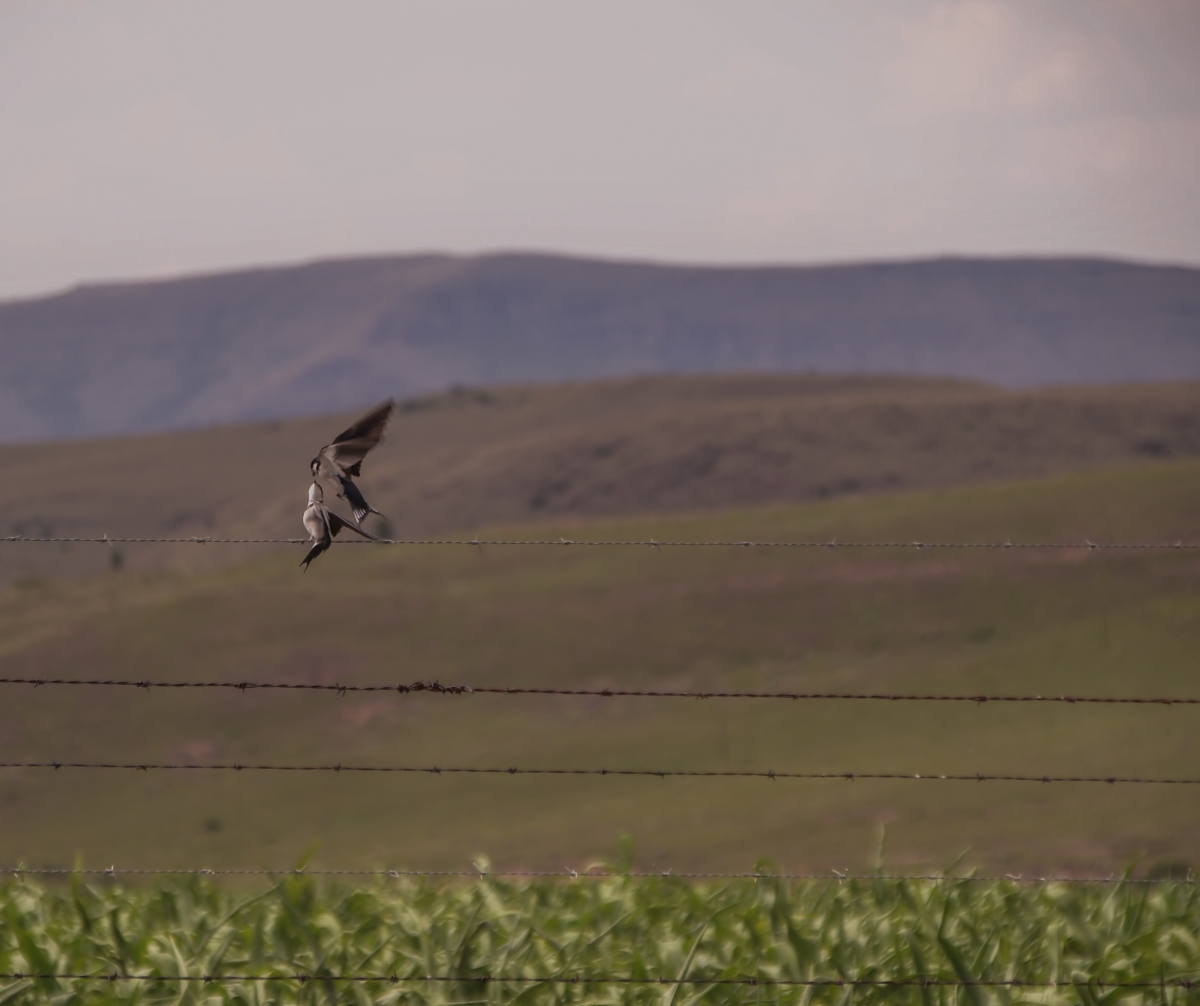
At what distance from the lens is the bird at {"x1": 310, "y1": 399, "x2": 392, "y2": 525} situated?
5.62 metres

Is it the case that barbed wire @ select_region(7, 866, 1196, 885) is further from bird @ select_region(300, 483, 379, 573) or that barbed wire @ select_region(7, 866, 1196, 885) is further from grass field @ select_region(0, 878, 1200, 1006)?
bird @ select_region(300, 483, 379, 573)

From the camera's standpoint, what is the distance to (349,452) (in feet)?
18.8

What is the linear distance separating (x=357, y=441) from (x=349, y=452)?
54mm

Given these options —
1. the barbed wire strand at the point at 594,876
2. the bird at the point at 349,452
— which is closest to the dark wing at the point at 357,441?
the bird at the point at 349,452

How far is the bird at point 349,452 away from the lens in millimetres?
5625

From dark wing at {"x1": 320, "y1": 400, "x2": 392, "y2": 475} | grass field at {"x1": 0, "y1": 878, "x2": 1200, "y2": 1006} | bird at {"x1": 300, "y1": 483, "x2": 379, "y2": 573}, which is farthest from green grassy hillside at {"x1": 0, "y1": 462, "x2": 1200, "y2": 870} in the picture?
bird at {"x1": 300, "y1": 483, "x2": 379, "y2": 573}

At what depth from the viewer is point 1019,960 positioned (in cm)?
711

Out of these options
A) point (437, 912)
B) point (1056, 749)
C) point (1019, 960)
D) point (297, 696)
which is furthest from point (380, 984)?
point (297, 696)

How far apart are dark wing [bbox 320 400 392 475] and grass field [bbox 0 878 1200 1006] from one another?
2.11m

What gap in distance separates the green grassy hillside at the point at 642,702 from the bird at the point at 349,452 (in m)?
13.2

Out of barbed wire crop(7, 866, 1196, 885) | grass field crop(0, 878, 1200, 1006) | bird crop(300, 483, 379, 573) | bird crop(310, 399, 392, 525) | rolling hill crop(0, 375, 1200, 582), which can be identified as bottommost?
grass field crop(0, 878, 1200, 1006)

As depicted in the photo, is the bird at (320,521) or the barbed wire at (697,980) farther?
the barbed wire at (697,980)

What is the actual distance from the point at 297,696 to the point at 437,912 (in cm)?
2150

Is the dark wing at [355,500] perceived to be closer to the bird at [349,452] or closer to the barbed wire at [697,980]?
the bird at [349,452]
